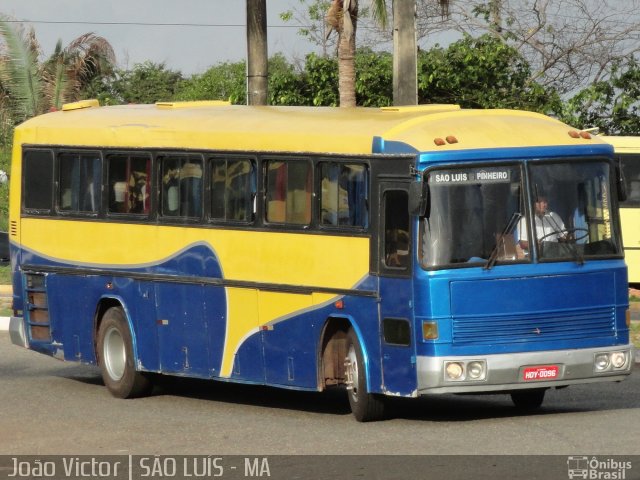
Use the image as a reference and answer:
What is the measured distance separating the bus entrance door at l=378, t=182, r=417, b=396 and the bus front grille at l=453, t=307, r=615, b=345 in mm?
458

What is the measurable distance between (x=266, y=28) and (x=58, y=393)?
900 cm

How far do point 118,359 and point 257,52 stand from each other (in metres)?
8.08

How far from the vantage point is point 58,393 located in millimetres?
16969

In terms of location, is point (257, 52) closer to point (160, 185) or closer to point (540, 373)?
point (160, 185)

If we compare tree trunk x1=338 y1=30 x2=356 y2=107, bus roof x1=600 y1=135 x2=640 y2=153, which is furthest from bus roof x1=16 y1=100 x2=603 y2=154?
bus roof x1=600 y1=135 x2=640 y2=153

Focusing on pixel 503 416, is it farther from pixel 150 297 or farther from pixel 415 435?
pixel 150 297

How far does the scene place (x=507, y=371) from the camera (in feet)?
43.3

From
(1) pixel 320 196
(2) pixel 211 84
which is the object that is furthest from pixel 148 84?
(1) pixel 320 196

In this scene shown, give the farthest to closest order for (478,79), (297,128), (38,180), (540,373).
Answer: (478,79), (38,180), (297,128), (540,373)

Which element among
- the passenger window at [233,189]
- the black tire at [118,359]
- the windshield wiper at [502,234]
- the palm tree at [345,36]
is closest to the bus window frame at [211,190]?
the passenger window at [233,189]

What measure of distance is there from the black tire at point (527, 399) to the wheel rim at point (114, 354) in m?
4.41
